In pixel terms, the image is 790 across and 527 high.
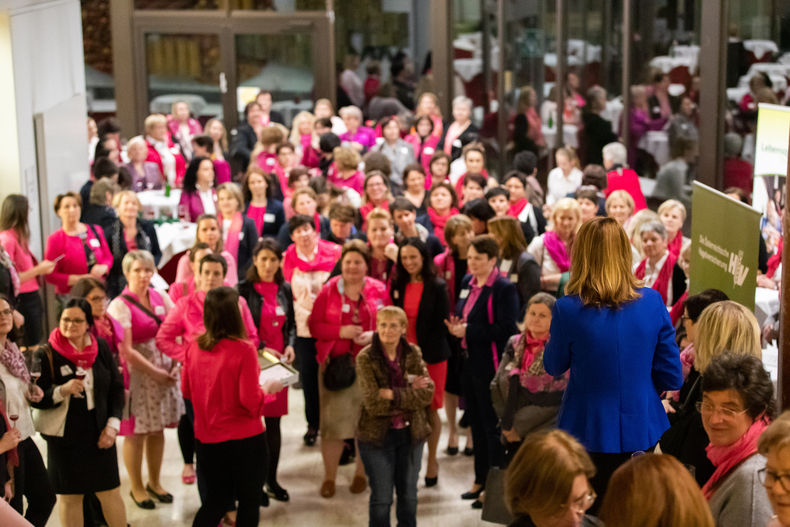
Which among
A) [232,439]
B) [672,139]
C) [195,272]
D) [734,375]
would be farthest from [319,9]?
[734,375]

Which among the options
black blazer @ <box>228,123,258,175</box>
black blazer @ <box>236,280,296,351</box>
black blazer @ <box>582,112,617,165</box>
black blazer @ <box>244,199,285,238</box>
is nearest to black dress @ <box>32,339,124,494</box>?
black blazer @ <box>236,280,296,351</box>

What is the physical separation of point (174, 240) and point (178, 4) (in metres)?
7.41

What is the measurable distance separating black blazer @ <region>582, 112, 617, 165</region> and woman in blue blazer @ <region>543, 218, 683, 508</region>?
307 inches

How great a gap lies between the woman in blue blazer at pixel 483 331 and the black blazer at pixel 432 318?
85mm

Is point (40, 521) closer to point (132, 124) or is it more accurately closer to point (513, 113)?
point (513, 113)

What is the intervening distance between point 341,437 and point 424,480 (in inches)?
26.5

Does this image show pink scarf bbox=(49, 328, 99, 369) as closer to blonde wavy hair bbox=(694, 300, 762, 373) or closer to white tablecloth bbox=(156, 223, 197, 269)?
blonde wavy hair bbox=(694, 300, 762, 373)

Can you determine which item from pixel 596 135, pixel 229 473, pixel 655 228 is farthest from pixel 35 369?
pixel 596 135

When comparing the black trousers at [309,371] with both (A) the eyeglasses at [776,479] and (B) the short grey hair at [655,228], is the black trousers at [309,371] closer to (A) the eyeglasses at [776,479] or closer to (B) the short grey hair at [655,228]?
(B) the short grey hair at [655,228]

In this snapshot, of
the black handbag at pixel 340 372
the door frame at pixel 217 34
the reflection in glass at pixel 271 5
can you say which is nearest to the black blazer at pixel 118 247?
the black handbag at pixel 340 372

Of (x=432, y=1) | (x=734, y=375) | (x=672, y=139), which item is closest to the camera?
(x=734, y=375)

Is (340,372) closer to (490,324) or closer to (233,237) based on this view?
(490,324)

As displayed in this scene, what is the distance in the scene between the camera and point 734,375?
3436 millimetres

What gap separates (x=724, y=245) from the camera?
5.29 meters
